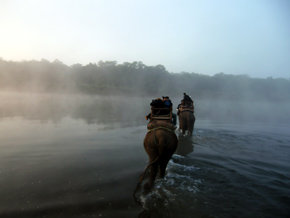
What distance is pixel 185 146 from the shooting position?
321 inches

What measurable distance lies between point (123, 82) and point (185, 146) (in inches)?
1954

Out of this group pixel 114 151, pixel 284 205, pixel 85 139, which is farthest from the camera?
pixel 85 139

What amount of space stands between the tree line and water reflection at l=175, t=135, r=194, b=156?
35.2m

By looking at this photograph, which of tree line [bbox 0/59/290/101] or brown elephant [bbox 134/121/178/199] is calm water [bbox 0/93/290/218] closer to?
brown elephant [bbox 134/121/178/199]

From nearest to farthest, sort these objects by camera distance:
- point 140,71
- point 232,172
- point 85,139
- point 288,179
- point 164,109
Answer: point 164,109
point 288,179
point 232,172
point 85,139
point 140,71

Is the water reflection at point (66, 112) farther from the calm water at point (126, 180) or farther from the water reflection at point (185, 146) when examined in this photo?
the calm water at point (126, 180)

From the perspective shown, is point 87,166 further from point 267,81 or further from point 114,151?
point 267,81

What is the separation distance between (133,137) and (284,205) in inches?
255

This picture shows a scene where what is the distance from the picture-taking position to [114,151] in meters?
6.98

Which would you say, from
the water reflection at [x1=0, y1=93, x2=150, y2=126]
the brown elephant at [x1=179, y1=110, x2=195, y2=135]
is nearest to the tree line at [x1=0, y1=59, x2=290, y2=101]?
the water reflection at [x1=0, y1=93, x2=150, y2=126]

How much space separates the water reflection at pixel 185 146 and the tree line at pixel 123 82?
35.2 meters

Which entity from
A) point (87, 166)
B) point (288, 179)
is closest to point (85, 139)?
point (87, 166)

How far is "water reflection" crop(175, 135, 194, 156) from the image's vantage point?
7.31m

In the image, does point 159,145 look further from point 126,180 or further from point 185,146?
point 185,146
